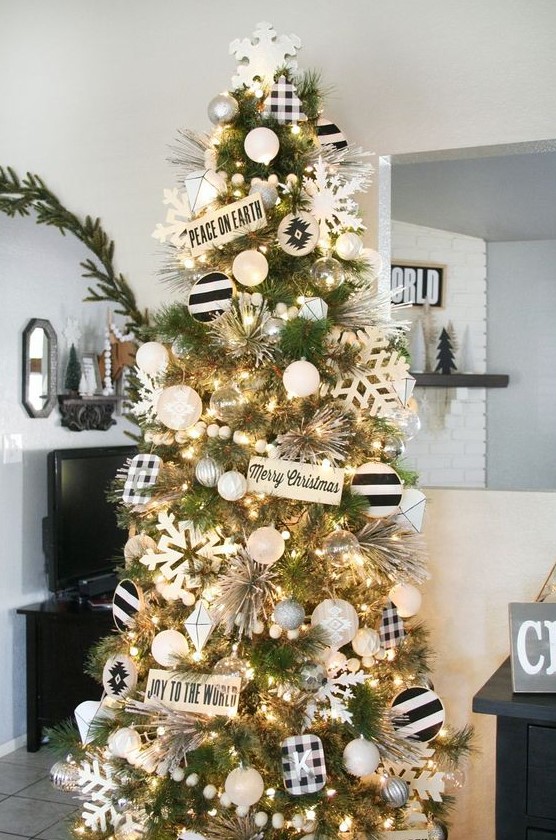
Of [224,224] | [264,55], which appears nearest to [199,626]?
[224,224]

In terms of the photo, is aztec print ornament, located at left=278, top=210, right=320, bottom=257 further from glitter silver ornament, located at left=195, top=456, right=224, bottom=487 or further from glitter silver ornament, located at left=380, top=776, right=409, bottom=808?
glitter silver ornament, located at left=380, top=776, right=409, bottom=808

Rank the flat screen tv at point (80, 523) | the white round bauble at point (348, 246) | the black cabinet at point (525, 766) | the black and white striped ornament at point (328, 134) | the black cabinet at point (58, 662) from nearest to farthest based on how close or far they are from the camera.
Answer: the black cabinet at point (525, 766)
the white round bauble at point (348, 246)
the black and white striped ornament at point (328, 134)
the black cabinet at point (58, 662)
the flat screen tv at point (80, 523)

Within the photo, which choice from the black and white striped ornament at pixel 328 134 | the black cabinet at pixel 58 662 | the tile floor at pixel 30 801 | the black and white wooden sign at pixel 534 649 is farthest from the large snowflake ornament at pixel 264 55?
the black cabinet at pixel 58 662

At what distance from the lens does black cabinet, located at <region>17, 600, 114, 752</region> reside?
360cm

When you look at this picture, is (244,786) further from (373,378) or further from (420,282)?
(420,282)

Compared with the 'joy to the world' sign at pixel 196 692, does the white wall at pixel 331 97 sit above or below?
above

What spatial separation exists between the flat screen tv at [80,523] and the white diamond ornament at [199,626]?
1807mm

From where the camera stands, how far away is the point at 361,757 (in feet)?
5.77

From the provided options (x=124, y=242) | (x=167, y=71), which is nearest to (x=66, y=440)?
(x=124, y=242)

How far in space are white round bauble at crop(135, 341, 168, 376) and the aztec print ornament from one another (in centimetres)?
37

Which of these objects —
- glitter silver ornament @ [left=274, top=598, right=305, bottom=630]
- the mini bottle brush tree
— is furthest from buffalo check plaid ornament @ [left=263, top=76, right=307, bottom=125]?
glitter silver ornament @ [left=274, top=598, right=305, bottom=630]

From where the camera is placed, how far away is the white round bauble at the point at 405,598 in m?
1.99

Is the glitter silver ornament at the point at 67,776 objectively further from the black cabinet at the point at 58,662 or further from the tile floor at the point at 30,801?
the black cabinet at the point at 58,662

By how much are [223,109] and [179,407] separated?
2.22ft
